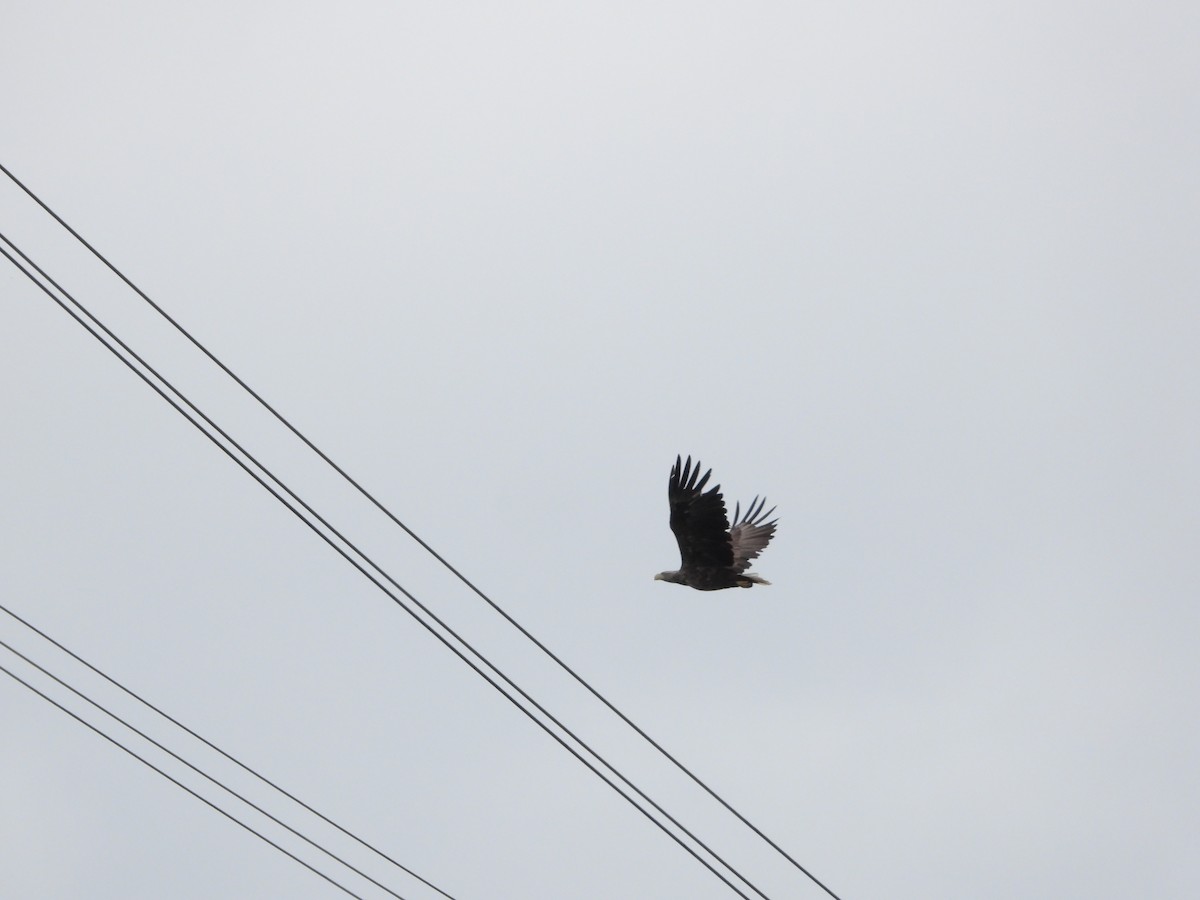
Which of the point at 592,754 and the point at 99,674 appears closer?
the point at 592,754

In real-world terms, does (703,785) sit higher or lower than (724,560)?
lower

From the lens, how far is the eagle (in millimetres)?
24156

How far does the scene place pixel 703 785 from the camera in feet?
40.3

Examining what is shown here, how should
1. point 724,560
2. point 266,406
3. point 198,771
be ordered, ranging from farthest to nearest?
point 724,560 → point 198,771 → point 266,406

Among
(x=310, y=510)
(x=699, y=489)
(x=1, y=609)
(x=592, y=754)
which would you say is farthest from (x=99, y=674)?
(x=699, y=489)

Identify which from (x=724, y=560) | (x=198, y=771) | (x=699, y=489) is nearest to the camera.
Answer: (x=198, y=771)

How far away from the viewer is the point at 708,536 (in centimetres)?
2494

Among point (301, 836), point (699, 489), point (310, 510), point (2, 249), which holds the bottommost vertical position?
point (301, 836)

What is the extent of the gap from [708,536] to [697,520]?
1.62 ft

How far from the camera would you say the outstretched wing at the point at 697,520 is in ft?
78.8

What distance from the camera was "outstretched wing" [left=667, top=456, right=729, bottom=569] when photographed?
24031 millimetres

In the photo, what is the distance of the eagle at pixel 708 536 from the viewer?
24156 millimetres

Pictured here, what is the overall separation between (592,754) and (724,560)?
13979 millimetres

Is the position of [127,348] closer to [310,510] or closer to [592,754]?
[310,510]
